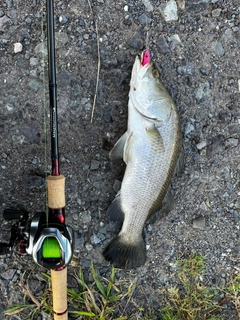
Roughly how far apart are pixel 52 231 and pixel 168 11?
163 cm

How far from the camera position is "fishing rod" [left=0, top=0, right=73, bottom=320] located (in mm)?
1948

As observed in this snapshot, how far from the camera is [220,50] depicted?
249 centimetres

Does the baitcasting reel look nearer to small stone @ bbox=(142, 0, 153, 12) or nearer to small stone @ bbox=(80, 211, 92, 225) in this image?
small stone @ bbox=(80, 211, 92, 225)

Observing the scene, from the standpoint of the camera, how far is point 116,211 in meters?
2.37

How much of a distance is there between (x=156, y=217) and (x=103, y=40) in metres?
1.23

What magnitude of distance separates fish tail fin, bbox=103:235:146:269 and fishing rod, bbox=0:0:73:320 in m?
0.36

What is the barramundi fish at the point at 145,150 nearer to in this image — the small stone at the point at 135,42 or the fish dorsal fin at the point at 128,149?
the fish dorsal fin at the point at 128,149

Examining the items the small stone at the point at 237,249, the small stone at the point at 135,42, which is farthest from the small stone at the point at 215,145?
the small stone at the point at 135,42

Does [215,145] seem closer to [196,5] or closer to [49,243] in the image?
[196,5]

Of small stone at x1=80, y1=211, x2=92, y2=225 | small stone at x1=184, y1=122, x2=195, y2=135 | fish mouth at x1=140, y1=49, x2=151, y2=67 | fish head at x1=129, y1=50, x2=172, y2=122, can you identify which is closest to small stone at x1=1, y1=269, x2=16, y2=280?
small stone at x1=80, y1=211, x2=92, y2=225

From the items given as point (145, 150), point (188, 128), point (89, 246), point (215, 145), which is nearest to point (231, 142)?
point (215, 145)

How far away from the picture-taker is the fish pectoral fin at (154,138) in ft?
7.30

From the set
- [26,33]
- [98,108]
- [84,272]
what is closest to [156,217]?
[84,272]

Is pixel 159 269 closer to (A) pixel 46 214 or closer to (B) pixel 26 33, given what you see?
(A) pixel 46 214
